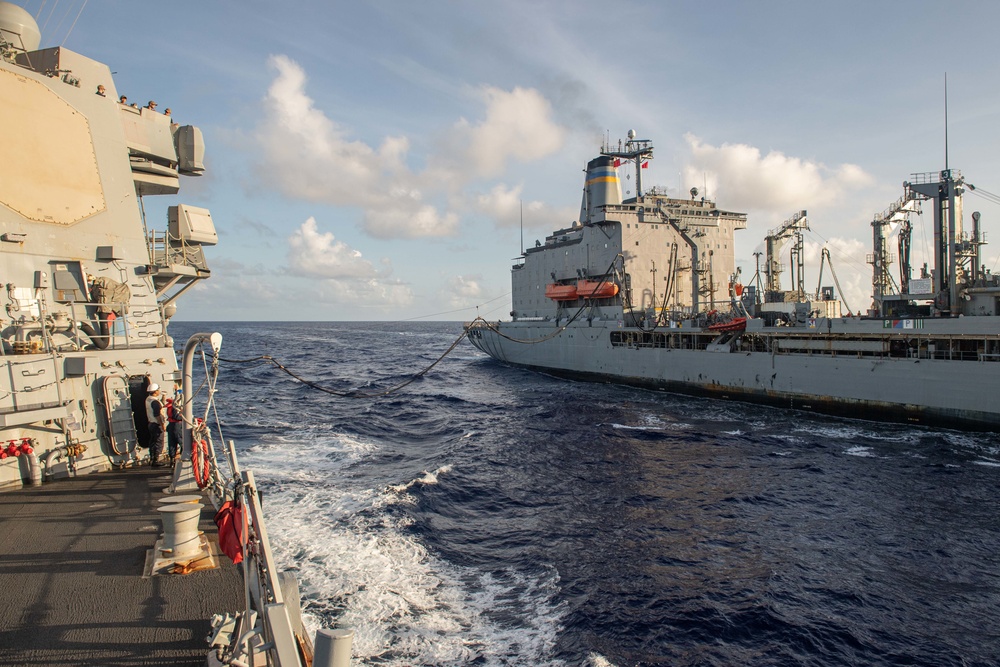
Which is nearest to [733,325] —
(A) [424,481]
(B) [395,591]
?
(A) [424,481]

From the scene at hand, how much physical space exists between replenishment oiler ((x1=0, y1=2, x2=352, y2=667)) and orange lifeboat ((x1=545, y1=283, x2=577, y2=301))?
26997 millimetres

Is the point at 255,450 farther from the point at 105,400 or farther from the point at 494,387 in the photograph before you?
the point at 494,387

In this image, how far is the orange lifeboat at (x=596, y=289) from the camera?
34.3 meters

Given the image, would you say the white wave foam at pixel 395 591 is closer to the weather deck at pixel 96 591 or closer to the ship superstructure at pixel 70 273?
the weather deck at pixel 96 591

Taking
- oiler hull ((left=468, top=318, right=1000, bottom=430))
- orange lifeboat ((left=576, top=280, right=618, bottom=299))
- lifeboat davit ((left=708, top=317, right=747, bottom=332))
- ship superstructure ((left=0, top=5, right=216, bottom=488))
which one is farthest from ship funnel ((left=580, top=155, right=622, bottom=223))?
ship superstructure ((left=0, top=5, right=216, bottom=488))

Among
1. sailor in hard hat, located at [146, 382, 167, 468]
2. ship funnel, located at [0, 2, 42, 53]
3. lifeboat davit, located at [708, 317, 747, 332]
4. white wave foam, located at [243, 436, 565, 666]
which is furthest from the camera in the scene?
lifeboat davit, located at [708, 317, 747, 332]

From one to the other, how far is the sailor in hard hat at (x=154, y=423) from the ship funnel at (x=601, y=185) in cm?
3123

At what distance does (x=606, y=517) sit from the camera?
11.9m

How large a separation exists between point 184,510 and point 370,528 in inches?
235

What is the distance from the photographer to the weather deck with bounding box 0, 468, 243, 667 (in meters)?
4.07

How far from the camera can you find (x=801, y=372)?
23.4m

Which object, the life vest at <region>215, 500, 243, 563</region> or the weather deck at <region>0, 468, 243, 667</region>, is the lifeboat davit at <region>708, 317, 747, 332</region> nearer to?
the weather deck at <region>0, 468, 243, 667</region>

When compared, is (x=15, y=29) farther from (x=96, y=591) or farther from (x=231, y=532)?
(x=231, y=532)

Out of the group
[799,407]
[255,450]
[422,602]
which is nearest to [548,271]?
[799,407]
